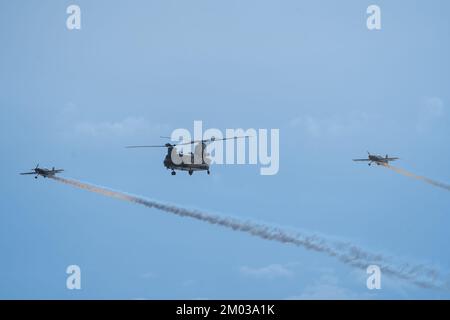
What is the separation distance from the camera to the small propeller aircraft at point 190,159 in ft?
460

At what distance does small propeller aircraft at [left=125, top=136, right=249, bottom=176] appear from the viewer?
140 m

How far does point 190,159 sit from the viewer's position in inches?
5561
